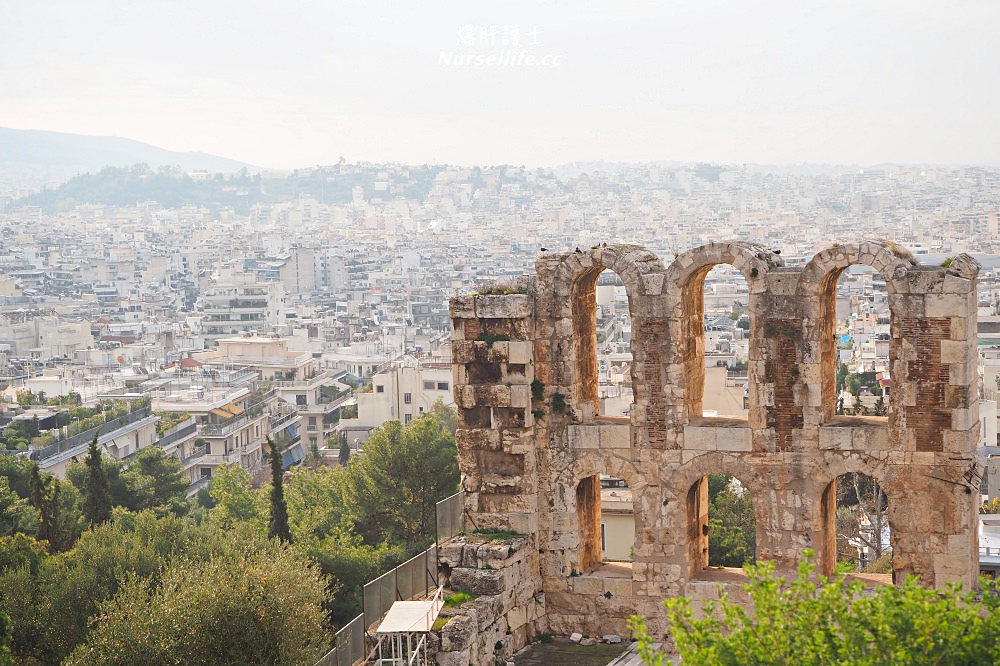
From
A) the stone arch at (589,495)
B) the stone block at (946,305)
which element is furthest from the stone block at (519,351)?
the stone block at (946,305)

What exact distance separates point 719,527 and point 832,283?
11531 mm

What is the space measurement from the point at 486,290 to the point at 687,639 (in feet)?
26.6

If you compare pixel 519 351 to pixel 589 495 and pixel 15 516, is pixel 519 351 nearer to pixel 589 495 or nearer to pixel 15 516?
pixel 589 495

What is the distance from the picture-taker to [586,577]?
20484 millimetres

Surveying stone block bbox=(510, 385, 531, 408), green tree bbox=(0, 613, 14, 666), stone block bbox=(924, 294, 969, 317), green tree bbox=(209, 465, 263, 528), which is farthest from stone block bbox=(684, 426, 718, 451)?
green tree bbox=(209, 465, 263, 528)

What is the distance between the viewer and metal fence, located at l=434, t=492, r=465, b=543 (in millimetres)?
20734

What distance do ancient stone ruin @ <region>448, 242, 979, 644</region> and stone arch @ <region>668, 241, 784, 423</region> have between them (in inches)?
1.2

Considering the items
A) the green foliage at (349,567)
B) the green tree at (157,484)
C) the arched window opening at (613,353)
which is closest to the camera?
the green foliage at (349,567)

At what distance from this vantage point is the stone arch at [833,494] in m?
18.8

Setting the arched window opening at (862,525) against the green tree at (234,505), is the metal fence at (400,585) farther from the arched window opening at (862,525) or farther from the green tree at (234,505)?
the green tree at (234,505)

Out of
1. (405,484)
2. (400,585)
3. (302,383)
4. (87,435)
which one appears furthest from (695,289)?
(302,383)

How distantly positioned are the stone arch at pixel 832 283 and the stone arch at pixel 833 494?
0.62 m

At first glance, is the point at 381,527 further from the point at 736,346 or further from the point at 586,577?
the point at 736,346

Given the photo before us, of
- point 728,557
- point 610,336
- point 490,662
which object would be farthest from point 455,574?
point 610,336
